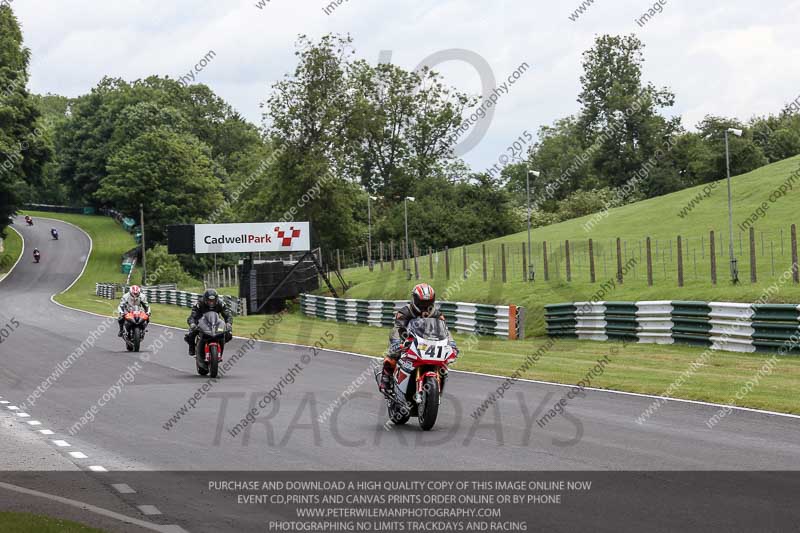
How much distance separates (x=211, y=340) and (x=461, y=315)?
14.8 meters

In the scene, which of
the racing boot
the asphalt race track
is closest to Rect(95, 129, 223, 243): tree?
the asphalt race track

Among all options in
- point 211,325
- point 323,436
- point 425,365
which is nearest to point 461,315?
point 211,325

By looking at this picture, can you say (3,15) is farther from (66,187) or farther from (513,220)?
(513,220)

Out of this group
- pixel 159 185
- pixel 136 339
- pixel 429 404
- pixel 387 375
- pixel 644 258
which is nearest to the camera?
pixel 429 404

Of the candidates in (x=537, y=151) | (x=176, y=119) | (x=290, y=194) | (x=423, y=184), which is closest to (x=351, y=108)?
(x=290, y=194)

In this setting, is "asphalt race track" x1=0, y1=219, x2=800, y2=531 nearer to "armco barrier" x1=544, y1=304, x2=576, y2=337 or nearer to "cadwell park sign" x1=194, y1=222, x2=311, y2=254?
"armco barrier" x1=544, y1=304, x2=576, y2=337

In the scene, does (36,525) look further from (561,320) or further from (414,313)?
(561,320)

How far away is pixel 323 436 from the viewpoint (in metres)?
12.7

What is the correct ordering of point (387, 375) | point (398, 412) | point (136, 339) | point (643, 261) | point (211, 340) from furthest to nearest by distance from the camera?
1. point (643, 261)
2. point (136, 339)
3. point (211, 340)
4. point (387, 375)
5. point (398, 412)

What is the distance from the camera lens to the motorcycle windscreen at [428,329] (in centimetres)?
1291

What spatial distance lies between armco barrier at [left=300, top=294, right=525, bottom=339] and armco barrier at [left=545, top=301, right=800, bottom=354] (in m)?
1.13

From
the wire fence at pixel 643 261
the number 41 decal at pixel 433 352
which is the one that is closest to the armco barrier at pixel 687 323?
the wire fence at pixel 643 261

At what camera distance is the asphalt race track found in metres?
10.1

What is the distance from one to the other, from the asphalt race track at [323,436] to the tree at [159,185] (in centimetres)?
8640
